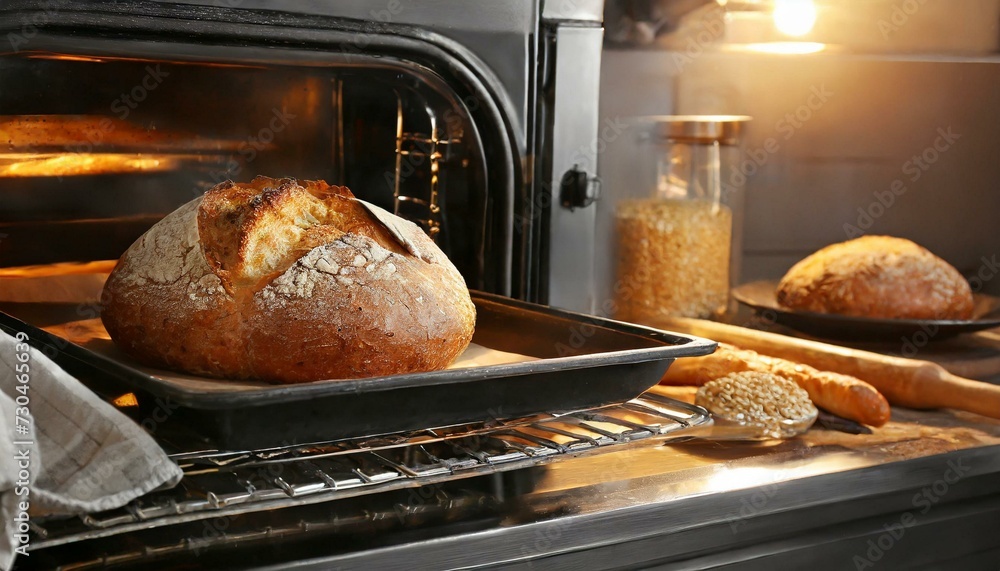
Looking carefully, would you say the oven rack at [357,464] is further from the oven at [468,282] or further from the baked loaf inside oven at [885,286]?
the baked loaf inside oven at [885,286]

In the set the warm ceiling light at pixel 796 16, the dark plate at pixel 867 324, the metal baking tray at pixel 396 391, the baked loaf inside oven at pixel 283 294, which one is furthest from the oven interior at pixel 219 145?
the warm ceiling light at pixel 796 16

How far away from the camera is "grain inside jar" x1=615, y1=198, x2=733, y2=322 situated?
1892 mm

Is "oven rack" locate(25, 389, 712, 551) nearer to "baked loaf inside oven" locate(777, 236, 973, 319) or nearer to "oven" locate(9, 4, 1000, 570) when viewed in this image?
"oven" locate(9, 4, 1000, 570)

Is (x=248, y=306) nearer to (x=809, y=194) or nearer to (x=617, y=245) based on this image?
(x=617, y=245)

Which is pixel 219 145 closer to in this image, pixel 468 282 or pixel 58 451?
pixel 468 282

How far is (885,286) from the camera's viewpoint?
1.74 meters

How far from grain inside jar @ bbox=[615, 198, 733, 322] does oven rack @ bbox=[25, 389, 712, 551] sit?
0.79m

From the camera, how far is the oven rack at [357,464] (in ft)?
2.43

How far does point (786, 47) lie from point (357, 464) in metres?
1.58

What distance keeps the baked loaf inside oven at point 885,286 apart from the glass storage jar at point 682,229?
18 centimetres

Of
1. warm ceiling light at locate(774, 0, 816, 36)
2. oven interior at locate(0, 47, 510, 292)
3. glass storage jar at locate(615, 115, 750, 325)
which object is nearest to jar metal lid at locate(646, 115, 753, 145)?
glass storage jar at locate(615, 115, 750, 325)

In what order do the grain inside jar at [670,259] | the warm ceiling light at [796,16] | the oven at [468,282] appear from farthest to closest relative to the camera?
the warm ceiling light at [796,16] < the grain inside jar at [670,259] < the oven at [468,282]

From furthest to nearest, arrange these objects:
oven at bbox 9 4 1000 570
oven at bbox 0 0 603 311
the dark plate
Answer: the dark plate
oven at bbox 0 0 603 311
oven at bbox 9 4 1000 570

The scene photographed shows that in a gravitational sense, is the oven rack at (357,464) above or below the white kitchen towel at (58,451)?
below
